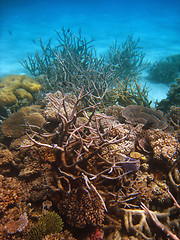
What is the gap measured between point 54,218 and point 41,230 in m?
0.18

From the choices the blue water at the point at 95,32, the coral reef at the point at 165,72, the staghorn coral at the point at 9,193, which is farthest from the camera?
the blue water at the point at 95,32

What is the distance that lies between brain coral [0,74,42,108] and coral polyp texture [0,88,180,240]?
3133mm

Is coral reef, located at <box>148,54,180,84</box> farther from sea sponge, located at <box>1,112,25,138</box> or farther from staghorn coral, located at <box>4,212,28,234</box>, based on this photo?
staghorn coral, located at <box>4,212,28,234</box>

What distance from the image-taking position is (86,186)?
1811 millimetres

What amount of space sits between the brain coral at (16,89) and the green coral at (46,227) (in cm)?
445

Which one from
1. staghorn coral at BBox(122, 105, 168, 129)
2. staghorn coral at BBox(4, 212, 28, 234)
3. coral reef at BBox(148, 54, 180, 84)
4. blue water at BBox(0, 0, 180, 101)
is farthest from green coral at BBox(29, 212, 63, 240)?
coral reef at BBox(148, 54, 180, 84)

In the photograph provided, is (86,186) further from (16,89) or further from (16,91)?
(16,89)

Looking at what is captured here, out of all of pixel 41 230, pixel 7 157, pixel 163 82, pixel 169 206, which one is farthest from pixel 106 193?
pixel 163 82

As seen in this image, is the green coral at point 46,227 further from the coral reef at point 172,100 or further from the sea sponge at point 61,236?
the coral reef at point 172,100

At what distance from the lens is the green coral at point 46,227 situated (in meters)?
1.66

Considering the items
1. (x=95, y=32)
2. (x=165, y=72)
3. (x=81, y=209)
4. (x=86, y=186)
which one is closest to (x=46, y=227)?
(x=81, y=209)

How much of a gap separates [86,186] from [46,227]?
0.66 metres

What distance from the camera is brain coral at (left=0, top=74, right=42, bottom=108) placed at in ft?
16.4

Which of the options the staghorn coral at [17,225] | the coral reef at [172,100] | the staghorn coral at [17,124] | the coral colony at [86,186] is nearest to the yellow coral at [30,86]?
the staghorn coral at [17,124]
